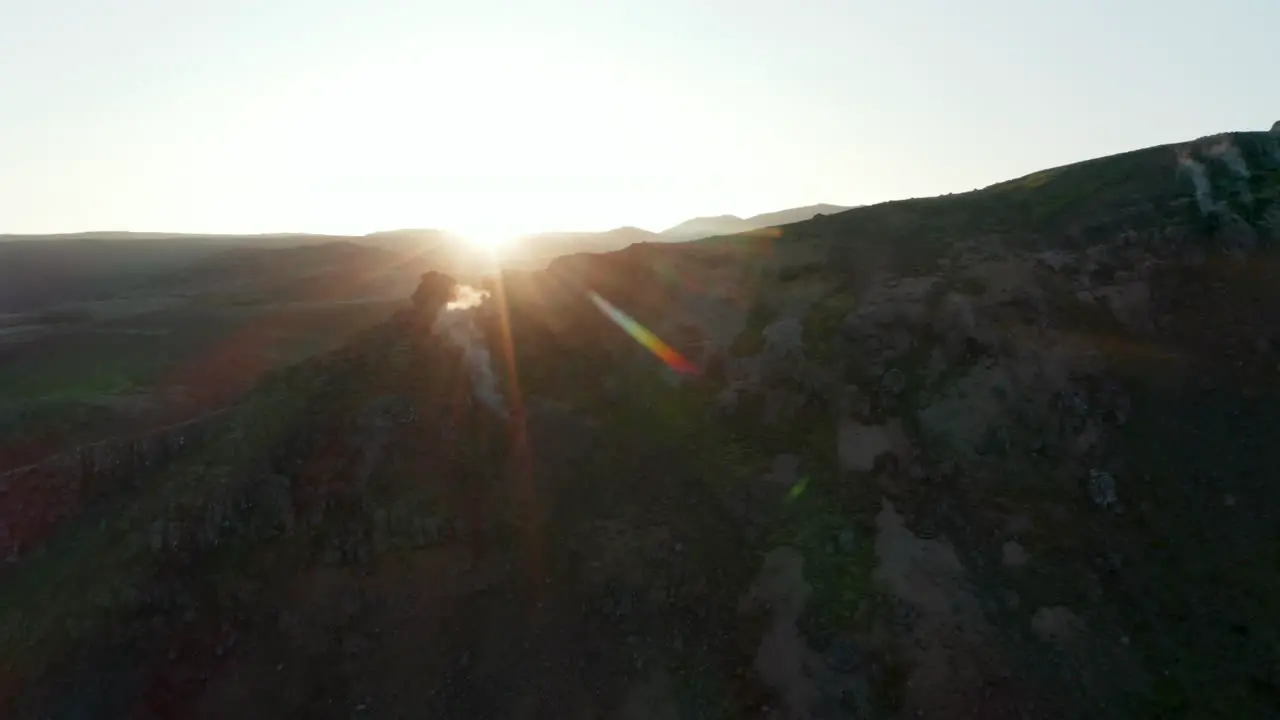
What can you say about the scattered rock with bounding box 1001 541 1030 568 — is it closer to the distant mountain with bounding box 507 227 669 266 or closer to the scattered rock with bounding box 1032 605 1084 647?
the scattered rock with bounding box 1032 605 1084 647

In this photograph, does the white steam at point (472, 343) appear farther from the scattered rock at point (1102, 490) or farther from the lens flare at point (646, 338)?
the scattered rock at point (1102, 490)

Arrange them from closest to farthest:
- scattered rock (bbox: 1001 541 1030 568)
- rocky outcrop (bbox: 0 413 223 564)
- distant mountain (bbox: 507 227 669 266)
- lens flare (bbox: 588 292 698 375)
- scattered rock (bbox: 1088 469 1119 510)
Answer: scattered rock (bbox: 1001 541 1030 568) < scattered rock (bbox: 1088 469 1119 510) < rocky outcrop (bbox: 0 413 223 564) < lens flare (bbox: 588 292 698 375) < distant mountain (bbox: 507 227 669 266)

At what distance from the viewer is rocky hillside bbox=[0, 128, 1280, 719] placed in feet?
59.7

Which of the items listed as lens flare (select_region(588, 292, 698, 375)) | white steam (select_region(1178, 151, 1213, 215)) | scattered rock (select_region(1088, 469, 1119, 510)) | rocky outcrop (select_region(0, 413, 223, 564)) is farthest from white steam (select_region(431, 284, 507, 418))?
white steam (select_region(1178, 151, 1213, 215))

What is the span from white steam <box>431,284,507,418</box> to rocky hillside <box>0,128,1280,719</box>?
29 cm

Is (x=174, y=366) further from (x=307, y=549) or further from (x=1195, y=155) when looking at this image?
(x=1195, y=155)

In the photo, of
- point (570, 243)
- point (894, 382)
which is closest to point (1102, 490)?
point (894, 382)

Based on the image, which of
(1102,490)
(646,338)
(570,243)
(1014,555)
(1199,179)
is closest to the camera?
(1014,555)

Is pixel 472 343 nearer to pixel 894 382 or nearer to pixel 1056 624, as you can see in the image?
pixel 894 382

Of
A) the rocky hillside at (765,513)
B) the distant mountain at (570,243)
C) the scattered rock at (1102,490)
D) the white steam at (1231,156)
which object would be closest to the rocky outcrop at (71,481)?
the rocky hillside at (765,513)

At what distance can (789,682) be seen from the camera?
17734mm

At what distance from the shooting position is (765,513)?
21.2m

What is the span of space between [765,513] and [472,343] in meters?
10.5

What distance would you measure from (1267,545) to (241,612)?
22.9 meters
